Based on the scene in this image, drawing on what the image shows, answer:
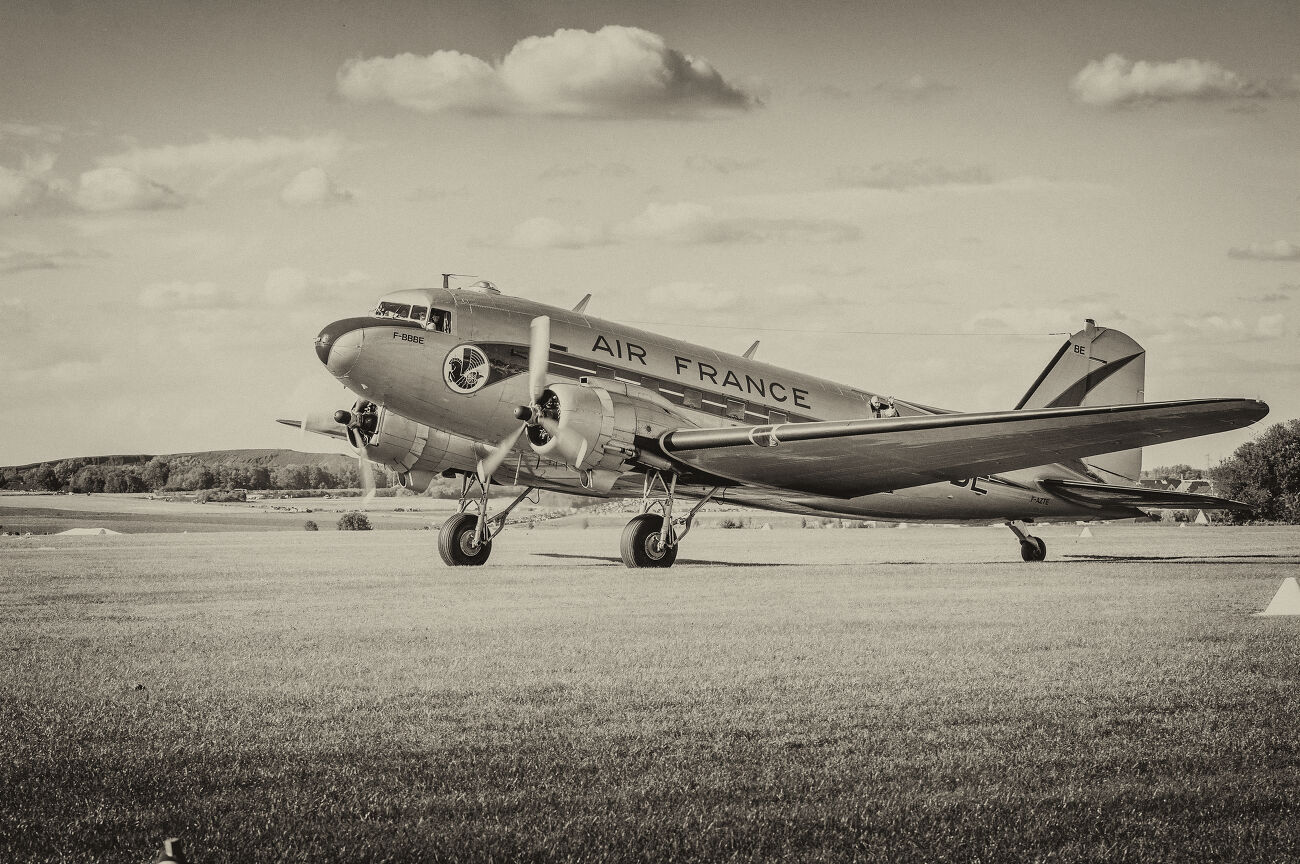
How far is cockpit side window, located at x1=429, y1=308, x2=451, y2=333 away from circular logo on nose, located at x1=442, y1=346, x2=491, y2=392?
1.34 ft

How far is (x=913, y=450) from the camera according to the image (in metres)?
18.3

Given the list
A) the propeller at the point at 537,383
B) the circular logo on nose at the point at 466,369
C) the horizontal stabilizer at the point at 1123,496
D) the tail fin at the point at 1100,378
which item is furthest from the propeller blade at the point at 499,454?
the tail fin at the point at 1100,378

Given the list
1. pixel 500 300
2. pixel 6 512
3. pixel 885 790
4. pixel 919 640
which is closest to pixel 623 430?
→ pixel 500 300

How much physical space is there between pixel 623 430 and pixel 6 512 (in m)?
53.4

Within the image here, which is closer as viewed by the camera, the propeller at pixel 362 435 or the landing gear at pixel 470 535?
the landing gear at pixel 470 535

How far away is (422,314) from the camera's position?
18750 millimetres

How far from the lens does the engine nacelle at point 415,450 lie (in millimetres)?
21516

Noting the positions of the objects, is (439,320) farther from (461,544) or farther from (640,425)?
(461,544)

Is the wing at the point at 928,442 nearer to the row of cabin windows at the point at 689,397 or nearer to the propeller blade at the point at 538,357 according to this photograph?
the row of cabin windows at the point at 689,397

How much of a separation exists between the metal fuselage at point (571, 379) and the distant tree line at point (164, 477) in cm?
5595

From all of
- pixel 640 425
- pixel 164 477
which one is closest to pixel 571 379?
pixel 640 425

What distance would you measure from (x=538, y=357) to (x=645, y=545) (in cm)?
376

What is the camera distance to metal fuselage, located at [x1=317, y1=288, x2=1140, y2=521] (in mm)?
18266

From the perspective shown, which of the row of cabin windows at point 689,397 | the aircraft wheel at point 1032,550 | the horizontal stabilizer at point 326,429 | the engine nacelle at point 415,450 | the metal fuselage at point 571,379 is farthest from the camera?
the aircraft wheel at point 1032,550
